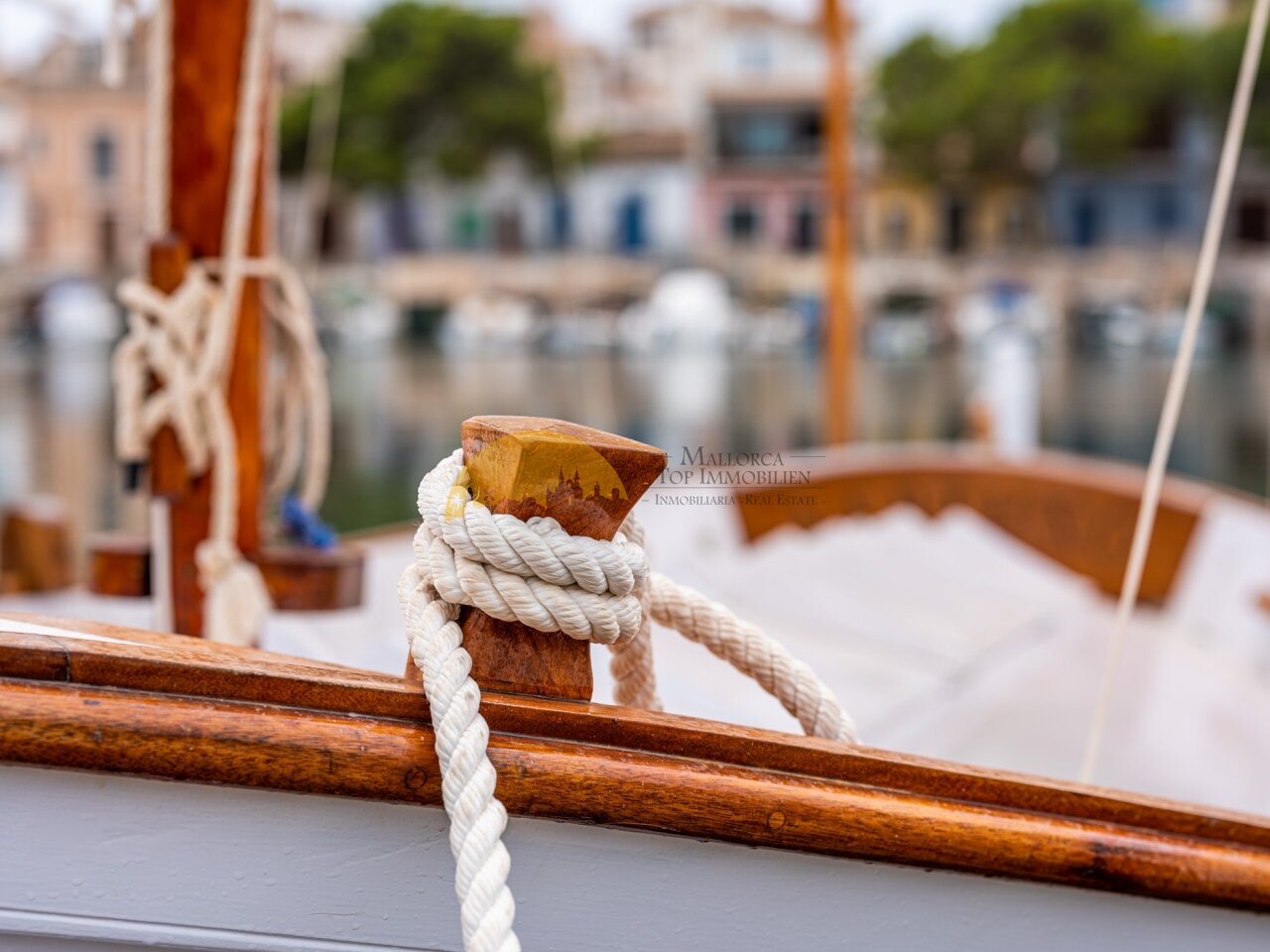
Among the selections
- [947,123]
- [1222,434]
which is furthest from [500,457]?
[947,123]

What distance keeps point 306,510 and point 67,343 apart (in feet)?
108

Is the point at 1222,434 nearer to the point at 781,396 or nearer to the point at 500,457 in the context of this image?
the point at 781,396

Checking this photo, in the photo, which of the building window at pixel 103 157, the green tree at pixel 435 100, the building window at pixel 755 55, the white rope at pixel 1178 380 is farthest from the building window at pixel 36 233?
the white rope at pixel 1178 380

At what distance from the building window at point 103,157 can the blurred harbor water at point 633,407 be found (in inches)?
146

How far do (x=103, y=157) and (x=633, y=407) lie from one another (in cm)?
1090

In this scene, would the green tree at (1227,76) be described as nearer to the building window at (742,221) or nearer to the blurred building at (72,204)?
the building window at (742,221)

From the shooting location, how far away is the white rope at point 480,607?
0.76 meters

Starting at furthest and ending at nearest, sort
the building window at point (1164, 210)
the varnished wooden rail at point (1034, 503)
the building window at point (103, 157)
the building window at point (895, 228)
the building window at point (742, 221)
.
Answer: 1. the building window at point (895, 228)
2. the building window at point (742, 221)
3. the building window at point (1164, 210)
4. the building window at point (103, 157)
5. the varnished wooden rail at point (1034, 503)

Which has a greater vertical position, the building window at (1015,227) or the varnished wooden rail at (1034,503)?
the building window at (1015,227)

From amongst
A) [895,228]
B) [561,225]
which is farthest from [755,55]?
[561,225]

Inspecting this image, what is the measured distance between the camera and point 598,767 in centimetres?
82

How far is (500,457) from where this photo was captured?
0.79 metres

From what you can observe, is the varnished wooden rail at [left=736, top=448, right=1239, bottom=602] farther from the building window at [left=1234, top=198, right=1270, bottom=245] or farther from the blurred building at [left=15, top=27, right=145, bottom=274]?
the building window at [left=1234, top=198, right=1270, bottom=245]

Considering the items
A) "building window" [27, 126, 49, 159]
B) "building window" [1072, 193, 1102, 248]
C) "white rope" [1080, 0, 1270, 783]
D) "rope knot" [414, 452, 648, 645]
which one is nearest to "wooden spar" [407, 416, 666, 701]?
"rope knot" [414, 452, 648, 645]
